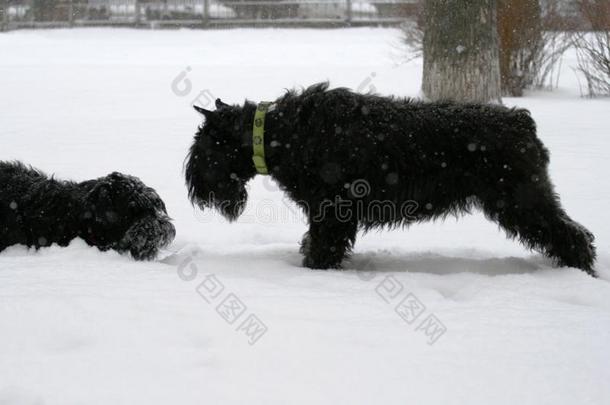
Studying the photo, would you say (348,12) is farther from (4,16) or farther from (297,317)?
(297,317)

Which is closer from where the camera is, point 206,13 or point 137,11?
point 206,13

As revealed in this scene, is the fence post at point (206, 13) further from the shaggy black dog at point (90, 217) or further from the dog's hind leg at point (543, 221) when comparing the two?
the dog's hind leg at point (543, 221)

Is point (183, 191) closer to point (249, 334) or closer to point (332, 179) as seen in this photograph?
point (332, 179)

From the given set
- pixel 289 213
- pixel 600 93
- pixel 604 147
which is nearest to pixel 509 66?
pixel 600 93

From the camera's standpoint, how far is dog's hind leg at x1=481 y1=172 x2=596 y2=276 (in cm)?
425

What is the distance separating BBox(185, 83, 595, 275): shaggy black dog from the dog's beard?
0.89 m

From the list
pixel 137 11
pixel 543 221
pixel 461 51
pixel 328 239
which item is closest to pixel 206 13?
pixel 137 11

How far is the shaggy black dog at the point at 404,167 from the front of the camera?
4.25 meters

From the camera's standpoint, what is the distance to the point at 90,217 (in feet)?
15.5

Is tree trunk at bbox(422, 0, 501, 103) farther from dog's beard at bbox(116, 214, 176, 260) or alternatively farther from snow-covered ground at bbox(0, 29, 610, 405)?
dog's beard at bbox(116, 214, 176, 260)

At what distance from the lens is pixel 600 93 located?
12.8m

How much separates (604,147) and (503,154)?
15.2ft

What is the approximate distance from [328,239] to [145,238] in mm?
1303

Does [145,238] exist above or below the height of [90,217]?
below
